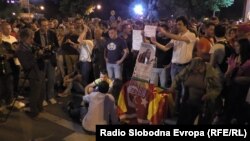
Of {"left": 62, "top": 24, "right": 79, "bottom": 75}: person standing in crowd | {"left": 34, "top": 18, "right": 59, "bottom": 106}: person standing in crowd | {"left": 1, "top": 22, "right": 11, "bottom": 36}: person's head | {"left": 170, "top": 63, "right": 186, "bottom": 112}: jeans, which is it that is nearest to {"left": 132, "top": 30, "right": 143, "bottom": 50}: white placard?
{"left": 170, "top": 63, "right": 186, "bottom": 112}: jeans

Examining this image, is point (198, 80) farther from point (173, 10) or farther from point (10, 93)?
point (173, 10)

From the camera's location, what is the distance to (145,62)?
641cm

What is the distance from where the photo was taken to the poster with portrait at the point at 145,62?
20.8 feet

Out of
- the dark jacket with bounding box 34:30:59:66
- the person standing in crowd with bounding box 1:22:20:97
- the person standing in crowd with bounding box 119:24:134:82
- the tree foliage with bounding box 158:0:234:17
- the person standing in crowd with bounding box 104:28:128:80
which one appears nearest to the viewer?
the person standing in crowd with bounding box 1:22:20:97

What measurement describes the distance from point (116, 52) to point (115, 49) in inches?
3.1

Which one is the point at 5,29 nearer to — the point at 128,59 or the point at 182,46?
the point at 128,59

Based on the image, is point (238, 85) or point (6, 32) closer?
point (238, 85)

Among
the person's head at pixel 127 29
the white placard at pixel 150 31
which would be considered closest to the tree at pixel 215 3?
the person's head at pixel 127 29

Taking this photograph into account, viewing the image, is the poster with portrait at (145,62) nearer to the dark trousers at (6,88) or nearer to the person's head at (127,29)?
the person's head at (127,29)

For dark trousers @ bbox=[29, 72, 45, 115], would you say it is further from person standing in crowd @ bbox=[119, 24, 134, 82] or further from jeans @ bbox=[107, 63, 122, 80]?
person standing in crowd @ bbox=[119, 24, 134, 82]

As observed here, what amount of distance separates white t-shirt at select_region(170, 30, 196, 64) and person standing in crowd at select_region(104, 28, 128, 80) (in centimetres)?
158

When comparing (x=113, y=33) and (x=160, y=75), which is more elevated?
(x=113, y=33)

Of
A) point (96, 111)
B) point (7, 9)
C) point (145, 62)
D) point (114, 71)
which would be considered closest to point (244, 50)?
point (145, 62)

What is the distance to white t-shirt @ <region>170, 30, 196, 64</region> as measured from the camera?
22.8ft
